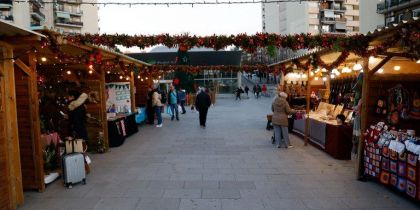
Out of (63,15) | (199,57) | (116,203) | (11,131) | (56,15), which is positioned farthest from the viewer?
(63,15)

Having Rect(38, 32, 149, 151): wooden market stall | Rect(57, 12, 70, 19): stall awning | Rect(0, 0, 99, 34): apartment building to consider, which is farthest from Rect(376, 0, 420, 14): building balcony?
Rect(57, 12, 70, 19): stall awning

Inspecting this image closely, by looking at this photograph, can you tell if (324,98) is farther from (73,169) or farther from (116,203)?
(116,203)

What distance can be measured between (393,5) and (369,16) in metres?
5.85

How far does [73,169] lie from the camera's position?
248 inches

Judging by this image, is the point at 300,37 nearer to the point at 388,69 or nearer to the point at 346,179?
the point at 388,69

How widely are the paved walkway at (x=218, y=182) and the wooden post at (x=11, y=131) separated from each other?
347 mm

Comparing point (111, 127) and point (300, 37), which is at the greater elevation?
point (300, 37)

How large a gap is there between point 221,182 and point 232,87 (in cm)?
3461

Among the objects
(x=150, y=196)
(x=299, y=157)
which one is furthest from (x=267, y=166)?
(x=150, y=196)

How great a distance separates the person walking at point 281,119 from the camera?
9609 millimetres

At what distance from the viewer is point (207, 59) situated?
3684 cm

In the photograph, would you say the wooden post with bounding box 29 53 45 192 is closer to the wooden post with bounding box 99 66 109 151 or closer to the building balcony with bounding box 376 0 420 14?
the wooden post with bounding box 99 66 109 151

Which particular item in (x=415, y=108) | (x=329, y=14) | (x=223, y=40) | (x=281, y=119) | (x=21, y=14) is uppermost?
(x=329, y=14)

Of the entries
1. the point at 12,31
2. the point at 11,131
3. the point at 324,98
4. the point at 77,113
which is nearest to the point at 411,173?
the point at 11,131
